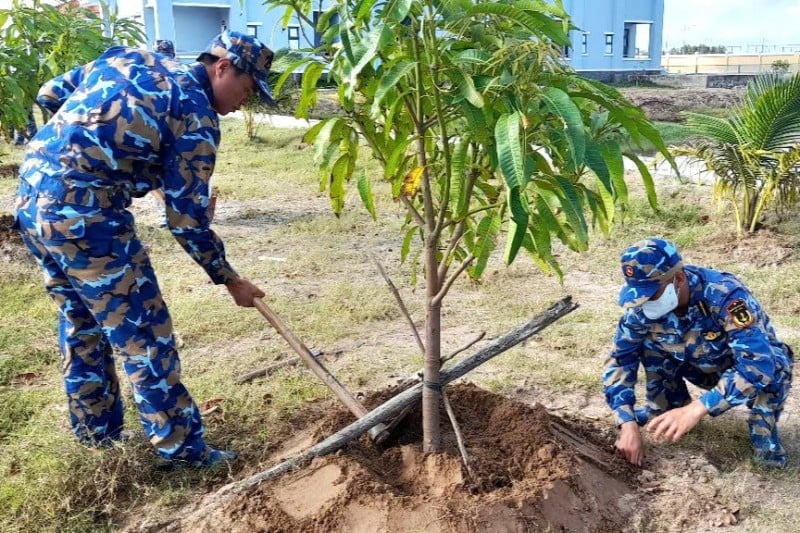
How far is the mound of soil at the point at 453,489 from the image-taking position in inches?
96.7

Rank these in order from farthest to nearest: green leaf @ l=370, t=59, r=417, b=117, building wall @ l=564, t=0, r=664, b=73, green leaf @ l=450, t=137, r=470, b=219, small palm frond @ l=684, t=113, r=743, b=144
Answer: building wall @ l=564, t=0, r=664, b=73 < small palm frond @ l=684, t=113, r=743, b=144 < green leaf @ l=450, t=137, r=470, b=219 < green leaf @ l=370, t=59, r=417, b=117

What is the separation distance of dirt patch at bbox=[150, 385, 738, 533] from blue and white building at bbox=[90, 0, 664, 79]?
17.3 m

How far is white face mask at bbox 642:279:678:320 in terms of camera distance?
2.81 meters

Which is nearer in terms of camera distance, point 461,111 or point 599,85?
point 599,85

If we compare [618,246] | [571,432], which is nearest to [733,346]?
[571,432]

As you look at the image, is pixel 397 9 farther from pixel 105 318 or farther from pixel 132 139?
pixel 105 318

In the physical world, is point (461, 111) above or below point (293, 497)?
above

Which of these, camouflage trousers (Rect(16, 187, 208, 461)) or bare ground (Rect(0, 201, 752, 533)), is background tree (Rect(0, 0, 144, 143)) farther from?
bare ground (Rect(0, 201, 752, 533))

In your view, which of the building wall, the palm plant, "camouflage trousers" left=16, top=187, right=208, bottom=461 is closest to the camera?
"camouflage trousers" left=16, top=187, right=208, bottom=461

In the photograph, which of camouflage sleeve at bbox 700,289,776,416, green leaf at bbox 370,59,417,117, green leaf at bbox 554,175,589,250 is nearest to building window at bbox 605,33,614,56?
camouflage sleeve at bbox 700,289,776,416

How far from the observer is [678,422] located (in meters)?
2.73

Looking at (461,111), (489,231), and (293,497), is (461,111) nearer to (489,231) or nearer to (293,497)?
(489,231)

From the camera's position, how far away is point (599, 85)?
1.94 m

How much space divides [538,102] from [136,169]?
1479mm
